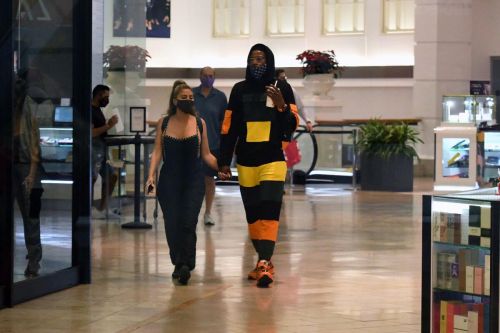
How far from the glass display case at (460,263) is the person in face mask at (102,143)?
361 inches

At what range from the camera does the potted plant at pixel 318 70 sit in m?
27.8

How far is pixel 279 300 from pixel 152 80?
26118mm

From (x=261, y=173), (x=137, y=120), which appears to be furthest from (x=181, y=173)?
(x=137, y=120)

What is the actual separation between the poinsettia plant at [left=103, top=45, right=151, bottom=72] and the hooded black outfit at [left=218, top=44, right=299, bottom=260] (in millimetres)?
6421

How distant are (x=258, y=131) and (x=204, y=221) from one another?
18.0ft

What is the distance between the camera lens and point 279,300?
999 cm

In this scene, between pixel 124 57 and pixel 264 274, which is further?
pixel 124 57

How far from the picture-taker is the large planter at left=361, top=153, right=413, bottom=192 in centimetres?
2331

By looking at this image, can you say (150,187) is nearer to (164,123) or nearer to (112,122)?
(164,123)

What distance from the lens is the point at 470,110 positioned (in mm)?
23953

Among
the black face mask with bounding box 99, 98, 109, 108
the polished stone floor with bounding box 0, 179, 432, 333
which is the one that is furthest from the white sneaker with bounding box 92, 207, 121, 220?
the black face mask with bounding box 99, 98, 109, 108

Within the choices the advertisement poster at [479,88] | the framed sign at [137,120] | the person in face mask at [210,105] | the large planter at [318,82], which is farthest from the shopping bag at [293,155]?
the person in face mask at [210,105]

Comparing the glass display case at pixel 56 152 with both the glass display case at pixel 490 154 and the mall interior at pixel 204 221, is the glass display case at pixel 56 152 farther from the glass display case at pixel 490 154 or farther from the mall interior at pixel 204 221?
the glass display case at pixel 490 154

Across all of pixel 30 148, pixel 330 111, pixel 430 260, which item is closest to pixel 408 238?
pixel 30 148
